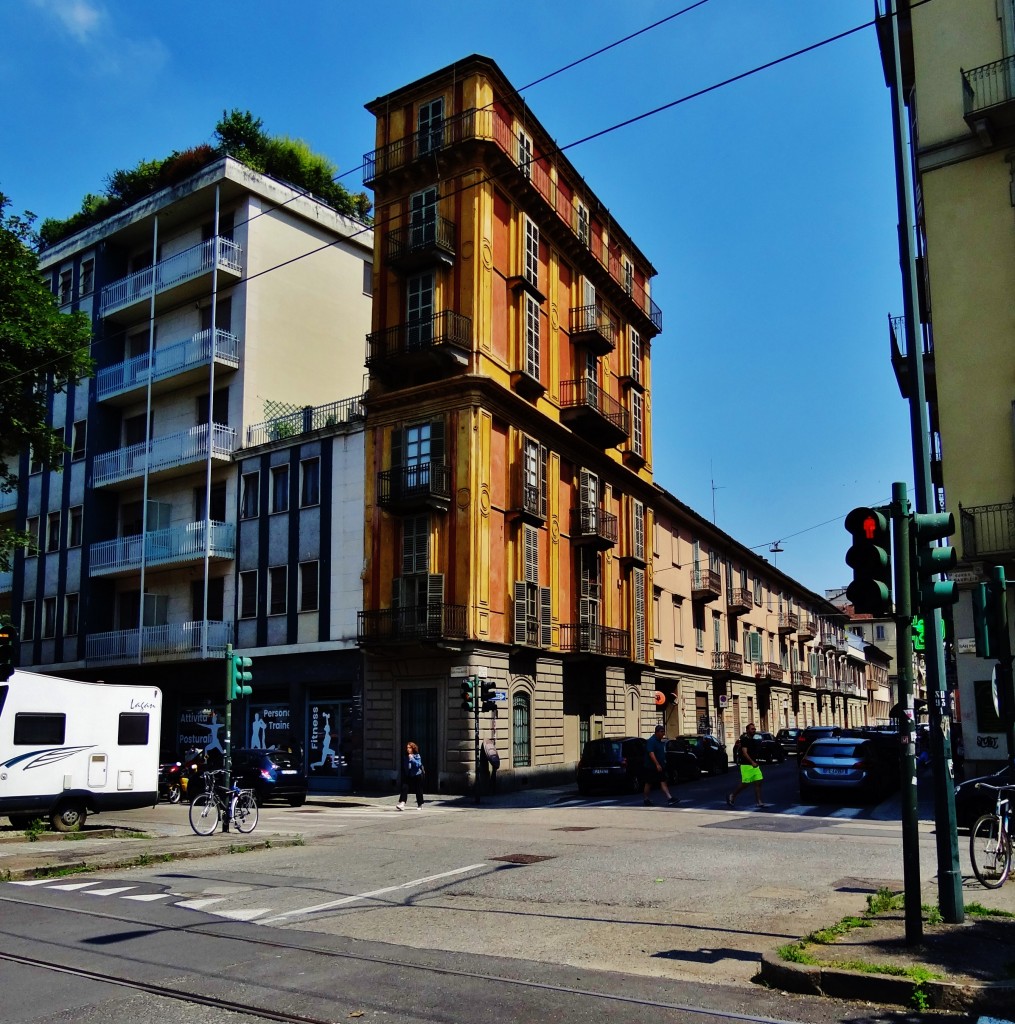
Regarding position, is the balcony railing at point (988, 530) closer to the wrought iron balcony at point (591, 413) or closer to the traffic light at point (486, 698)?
the traffic light at point (486, 698)

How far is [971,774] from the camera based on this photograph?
22.0 meters

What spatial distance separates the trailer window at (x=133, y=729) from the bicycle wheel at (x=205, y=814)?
10.9ft

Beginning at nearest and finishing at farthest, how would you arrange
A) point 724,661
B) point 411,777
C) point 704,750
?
point 411,777 → point 704,750 → point 724,661

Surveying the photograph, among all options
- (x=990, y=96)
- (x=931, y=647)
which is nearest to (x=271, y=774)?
(x=931, y=647)

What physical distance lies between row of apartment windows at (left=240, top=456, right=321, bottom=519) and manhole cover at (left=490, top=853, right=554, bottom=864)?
63.6ft

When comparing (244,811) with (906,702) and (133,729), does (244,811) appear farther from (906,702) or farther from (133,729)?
(906,702)

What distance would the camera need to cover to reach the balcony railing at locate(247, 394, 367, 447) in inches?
1361

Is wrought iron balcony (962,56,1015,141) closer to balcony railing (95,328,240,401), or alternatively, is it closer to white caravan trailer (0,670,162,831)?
white caravan trailer (0,670,162,831)

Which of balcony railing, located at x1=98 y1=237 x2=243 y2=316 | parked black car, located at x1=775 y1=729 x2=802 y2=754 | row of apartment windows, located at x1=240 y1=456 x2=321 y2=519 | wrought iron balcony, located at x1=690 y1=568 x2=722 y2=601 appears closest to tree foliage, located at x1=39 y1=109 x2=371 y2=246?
balcony railing, located at x1=98 y1=237 x2=243 y2=316

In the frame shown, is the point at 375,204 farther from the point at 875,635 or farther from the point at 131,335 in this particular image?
the point at 875,635

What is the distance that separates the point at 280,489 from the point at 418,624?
7.99 m

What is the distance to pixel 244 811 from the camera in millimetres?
19047

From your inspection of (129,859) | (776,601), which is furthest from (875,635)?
(129,859)

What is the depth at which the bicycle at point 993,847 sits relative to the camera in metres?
10.6
